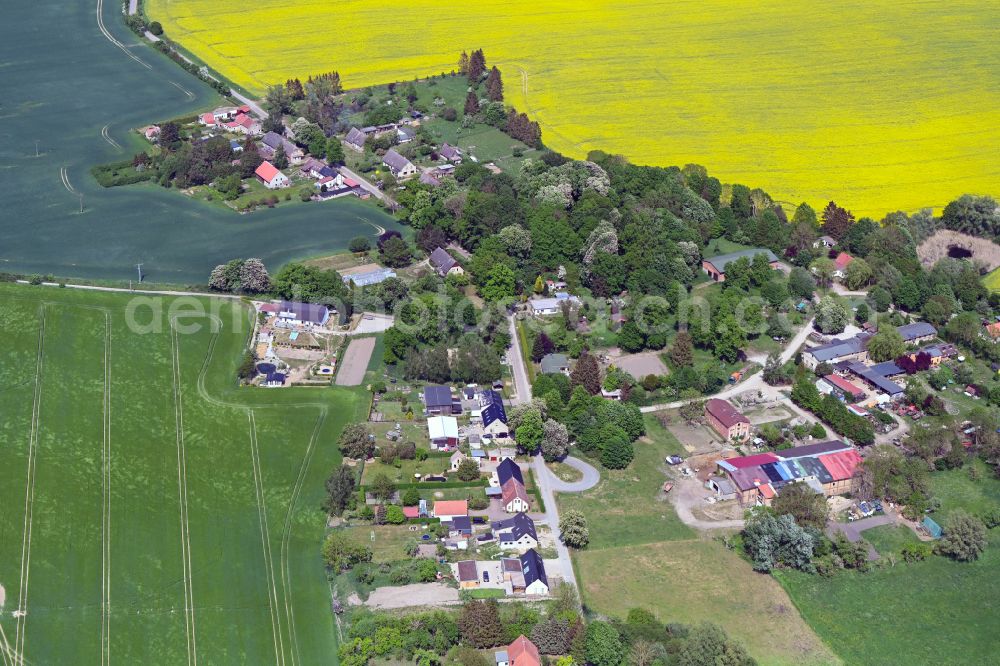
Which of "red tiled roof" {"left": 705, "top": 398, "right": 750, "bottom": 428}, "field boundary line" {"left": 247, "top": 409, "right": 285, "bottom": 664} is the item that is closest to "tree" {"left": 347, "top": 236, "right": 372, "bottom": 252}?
"field boundary line" {"left": 247, "top": 409, "right": 285, "bottom": 664}

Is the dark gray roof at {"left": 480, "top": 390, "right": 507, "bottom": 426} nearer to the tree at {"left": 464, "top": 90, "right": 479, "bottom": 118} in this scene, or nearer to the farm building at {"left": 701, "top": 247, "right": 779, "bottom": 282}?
the farm building at {"left": 701, "top": 247, "right": 779, "bottom": 282}

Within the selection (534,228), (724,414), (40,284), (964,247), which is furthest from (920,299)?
(40,284)

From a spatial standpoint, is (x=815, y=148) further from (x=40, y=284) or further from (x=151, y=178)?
(x=40, y=284)

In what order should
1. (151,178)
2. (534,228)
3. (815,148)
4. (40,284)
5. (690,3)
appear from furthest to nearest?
1. (690,3)
2. (815,148)
3. (151,178)
4. (534,228)
5. (40,284)

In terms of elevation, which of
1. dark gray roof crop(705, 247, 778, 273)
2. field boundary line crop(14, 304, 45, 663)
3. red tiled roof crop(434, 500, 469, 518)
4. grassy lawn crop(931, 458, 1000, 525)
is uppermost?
dark gray roof crop(705, 247, 778, 273)

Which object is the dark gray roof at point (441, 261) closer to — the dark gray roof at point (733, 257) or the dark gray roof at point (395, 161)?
the dark gray roof at point (395, 161)

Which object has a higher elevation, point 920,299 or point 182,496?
point 920,299
